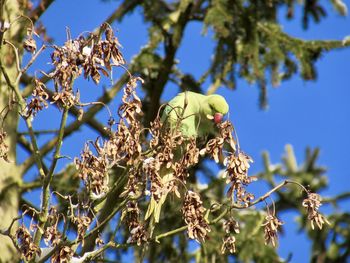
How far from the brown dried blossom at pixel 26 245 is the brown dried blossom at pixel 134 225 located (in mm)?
481

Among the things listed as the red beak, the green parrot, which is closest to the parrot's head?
the green parrot

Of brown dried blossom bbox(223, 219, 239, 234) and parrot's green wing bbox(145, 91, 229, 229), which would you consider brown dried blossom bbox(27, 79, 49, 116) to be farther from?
brown dried blossom bbox(223, 219, 239, 234)

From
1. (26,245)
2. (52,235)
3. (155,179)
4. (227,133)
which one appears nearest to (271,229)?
(227,133)

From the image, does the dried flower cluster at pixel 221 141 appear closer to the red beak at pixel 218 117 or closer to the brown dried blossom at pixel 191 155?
the brown dried blossom at pixel 191 155

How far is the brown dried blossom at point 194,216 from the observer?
3.46 m

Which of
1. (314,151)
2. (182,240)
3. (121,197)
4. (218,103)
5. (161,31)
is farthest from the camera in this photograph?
(314,151)

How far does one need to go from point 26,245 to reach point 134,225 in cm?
56

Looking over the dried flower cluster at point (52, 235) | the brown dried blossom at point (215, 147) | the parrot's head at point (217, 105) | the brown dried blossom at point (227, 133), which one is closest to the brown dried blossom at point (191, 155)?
the brown dried blossom at point (215, 147)

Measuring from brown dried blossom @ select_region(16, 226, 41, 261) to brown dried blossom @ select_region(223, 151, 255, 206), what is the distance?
3.29 feet

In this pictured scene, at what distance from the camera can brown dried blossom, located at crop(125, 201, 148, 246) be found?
374 cm

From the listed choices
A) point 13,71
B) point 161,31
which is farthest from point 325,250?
point 13,71

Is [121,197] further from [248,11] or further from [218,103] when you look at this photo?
[248,11]

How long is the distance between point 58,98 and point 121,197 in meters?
0.64

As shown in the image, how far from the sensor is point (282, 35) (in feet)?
26.6
